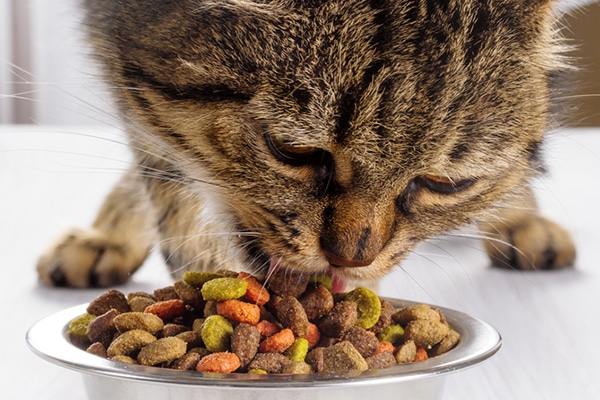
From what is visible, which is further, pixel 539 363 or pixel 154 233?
pixel 154 233

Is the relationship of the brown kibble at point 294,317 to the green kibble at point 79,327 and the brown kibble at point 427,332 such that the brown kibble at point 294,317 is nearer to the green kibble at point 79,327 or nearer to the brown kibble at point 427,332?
the brown kibble at point 427,332

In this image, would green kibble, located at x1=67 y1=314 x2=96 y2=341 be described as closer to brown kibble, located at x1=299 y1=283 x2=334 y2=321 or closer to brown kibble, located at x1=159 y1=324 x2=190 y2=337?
brown kibble, located at x1=159 y1=324 x2=190 y2=337

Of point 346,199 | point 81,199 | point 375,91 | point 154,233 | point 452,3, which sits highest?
point 452,3

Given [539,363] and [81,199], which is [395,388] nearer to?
[539,363]

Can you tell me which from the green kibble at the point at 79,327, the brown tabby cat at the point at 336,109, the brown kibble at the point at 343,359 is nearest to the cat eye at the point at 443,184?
the brown tabby cat at the point at 336,109

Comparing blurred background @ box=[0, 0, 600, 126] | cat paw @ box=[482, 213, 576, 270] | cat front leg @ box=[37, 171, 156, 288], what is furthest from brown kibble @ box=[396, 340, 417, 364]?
cat paw @ box=[482, 213, 576, 270]

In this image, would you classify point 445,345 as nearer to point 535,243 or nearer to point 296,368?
point 296,368

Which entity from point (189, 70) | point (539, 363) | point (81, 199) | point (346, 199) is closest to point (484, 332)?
point (346, 199)
